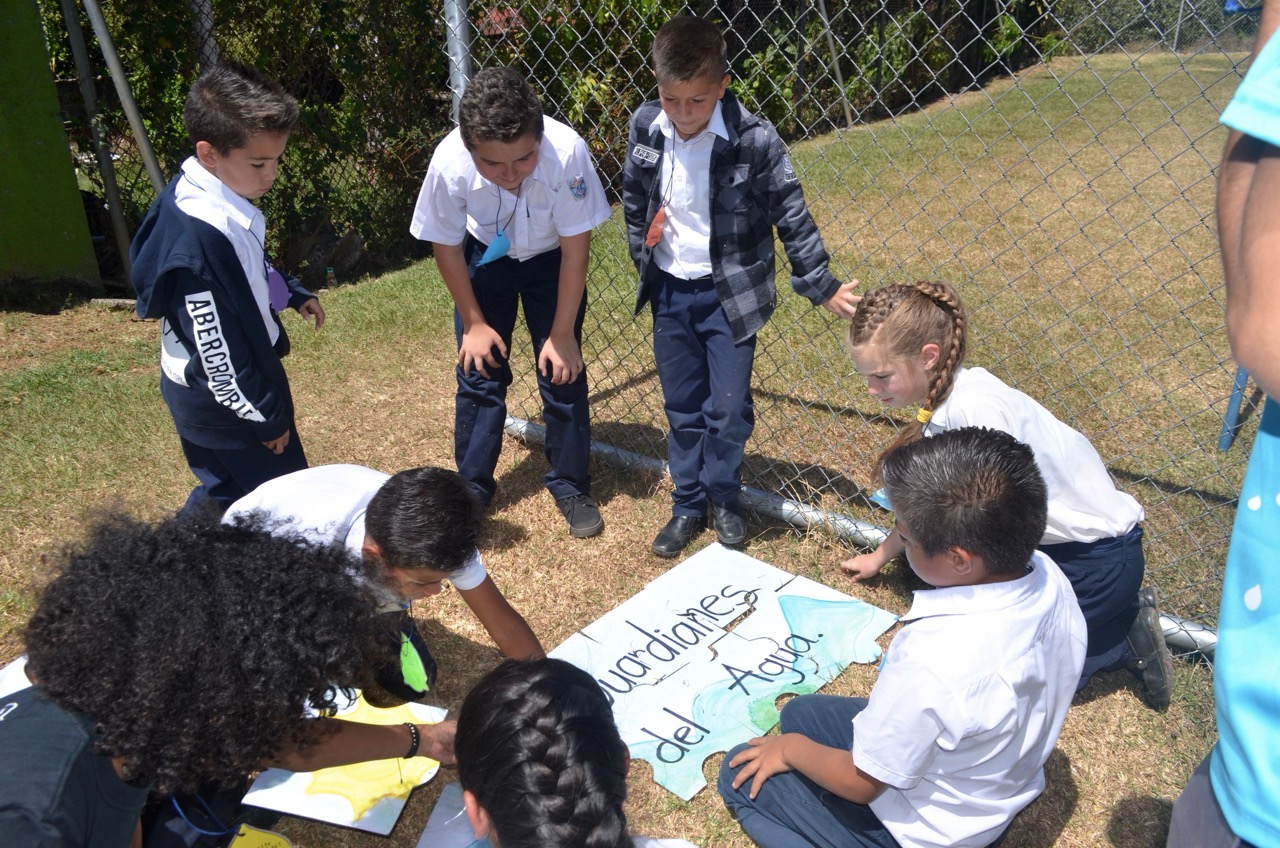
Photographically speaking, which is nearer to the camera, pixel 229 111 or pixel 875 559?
pixel 229 111

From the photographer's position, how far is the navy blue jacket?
2.37m

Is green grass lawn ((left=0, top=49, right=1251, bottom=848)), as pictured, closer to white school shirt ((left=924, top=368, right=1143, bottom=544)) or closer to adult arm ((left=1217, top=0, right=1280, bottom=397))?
white school shirt ((left=924, top=368, right=1143, bottom=544))

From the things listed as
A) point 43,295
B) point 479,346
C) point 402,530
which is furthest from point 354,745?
point 43,295

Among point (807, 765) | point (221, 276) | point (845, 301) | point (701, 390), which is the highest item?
point (221, 276)

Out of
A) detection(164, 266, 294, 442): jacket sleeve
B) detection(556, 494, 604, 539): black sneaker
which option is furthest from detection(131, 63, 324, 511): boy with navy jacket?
detection(556, 494, 604, 539): black sneaker

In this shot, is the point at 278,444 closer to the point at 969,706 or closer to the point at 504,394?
the point at 504,394

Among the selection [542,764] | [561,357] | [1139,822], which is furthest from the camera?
[561,357]

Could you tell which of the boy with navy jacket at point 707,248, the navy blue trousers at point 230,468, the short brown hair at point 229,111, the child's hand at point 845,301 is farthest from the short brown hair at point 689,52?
the navy blue trousers at point 230,468

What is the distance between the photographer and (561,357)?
3082mm

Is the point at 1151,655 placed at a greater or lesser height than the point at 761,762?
lesser

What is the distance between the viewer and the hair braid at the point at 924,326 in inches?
92.3

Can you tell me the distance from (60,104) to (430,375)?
2.83 meters

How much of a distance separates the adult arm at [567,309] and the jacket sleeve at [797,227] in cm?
62

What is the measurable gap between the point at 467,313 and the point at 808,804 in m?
1.85
